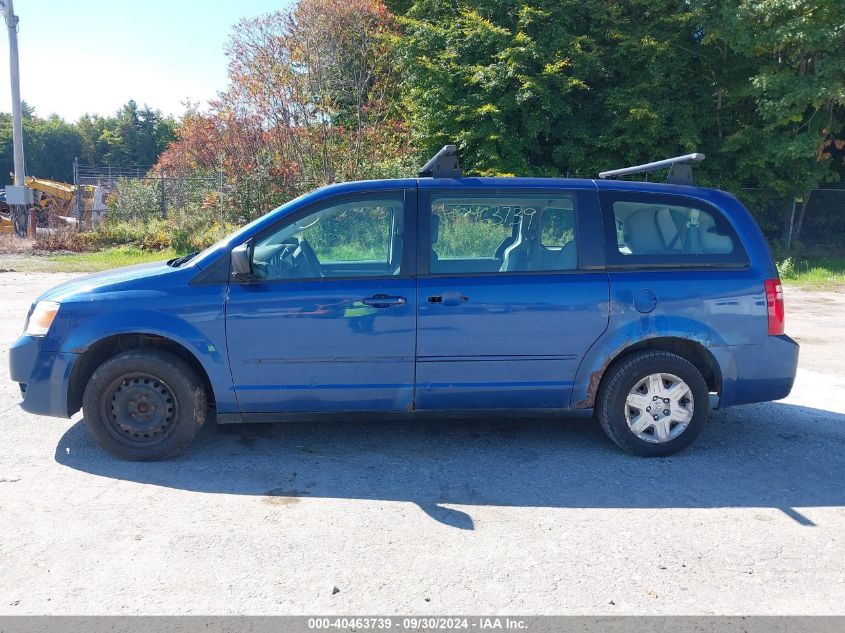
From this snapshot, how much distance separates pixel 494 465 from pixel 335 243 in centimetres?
194

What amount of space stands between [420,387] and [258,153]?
1566cm

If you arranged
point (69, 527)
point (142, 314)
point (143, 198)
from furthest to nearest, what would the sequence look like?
point (143, 198) < point (142, 314) < point (69, 527)

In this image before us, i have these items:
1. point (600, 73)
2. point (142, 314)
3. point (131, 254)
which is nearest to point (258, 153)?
A: point (131, 254)

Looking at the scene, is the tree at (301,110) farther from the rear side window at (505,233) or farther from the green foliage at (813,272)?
the rear side window at (505,233)

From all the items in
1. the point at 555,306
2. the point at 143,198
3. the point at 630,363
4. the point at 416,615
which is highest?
the point at 143,198

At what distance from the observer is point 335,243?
16.4ft

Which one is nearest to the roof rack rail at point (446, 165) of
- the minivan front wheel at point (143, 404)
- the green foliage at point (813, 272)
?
the minivan front wheel at point (143, 404)

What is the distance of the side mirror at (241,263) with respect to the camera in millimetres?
4422

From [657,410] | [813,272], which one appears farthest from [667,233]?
[813,272]

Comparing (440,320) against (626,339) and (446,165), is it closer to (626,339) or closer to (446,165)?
(446,165)

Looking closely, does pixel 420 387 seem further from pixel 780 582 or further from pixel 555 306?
pixel 780 582

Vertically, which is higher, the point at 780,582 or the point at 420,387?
the point at 420,387

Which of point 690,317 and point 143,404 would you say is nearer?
point 143,404

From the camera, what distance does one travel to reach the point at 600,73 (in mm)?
18656
